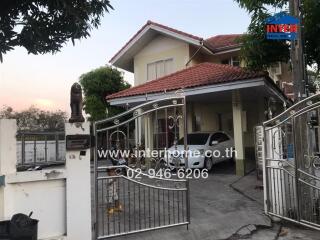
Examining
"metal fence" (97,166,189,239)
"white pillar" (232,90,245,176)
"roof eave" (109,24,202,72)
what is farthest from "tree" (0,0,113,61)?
"roof eave" (109,24,202,72)

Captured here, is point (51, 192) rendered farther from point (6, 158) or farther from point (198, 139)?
point (198, 139)

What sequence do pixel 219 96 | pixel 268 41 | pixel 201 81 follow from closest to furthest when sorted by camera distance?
1. pixel 268 41
2. pixel 201 81
3. pixel 219 96

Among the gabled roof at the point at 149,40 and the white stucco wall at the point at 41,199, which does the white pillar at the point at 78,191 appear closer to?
the white stucco wall at the point at 41,199

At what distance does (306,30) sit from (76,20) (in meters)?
5.42

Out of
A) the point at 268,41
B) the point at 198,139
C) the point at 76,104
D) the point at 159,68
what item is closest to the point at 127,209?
the point at 76,104

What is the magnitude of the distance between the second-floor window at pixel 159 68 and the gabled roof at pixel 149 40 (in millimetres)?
1219

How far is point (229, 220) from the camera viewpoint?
704cm

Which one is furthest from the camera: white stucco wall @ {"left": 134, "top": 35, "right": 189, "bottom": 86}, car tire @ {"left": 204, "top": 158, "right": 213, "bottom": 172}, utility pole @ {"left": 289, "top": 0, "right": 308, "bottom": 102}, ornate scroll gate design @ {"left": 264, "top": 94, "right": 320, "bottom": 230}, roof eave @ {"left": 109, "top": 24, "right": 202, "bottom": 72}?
white stucco wall @ {"left": 134, "top": 35, "right": 189, "bottom": 86}

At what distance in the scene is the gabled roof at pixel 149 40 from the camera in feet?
54.4

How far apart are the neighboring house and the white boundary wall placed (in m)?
7.15

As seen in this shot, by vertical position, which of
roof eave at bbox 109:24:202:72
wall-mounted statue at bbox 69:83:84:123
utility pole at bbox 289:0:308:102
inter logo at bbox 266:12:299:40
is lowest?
wall-mounted statue at bbox 69:83:84:123

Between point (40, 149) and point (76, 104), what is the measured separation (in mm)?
841

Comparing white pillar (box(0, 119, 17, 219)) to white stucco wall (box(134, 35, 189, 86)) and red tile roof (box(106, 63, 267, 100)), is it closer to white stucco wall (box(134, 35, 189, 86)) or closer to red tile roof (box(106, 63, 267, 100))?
red tile roof (box(106, 63, 267, 100))

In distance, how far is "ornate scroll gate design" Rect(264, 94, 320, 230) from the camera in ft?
21.2
